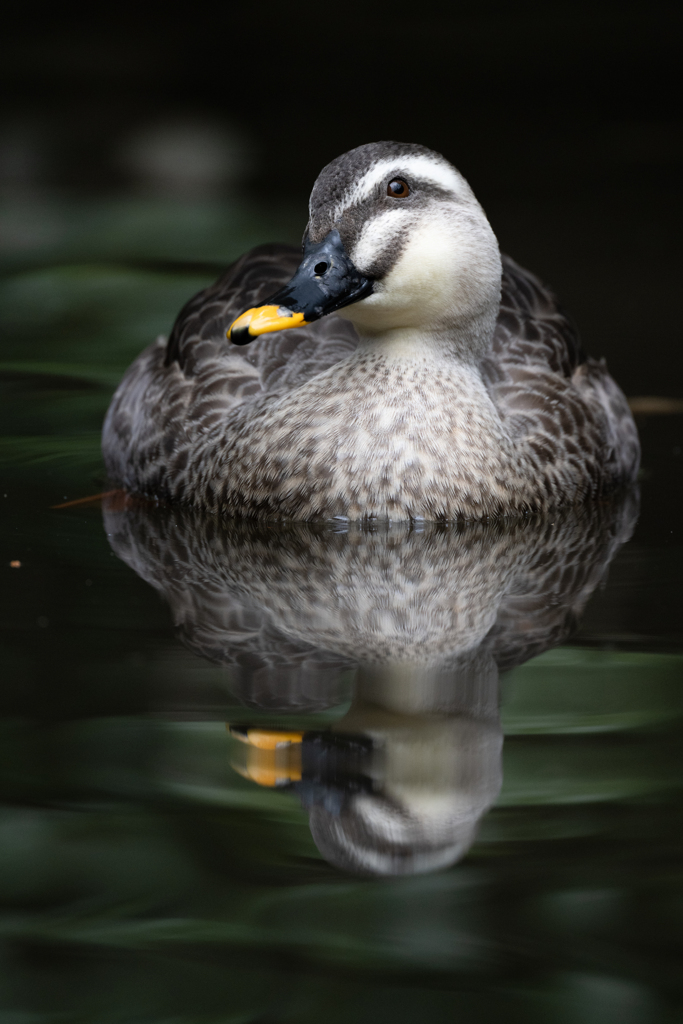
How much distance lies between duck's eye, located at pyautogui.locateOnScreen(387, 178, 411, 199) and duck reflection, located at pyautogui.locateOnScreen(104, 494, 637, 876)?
48.0 inches

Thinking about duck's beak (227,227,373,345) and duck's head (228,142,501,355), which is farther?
duck's head (228,142,501,355)

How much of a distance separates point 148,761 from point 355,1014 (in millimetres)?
1116

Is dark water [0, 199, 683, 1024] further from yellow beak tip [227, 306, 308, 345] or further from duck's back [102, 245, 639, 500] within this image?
yellow beak tip [227, 306, 308, 345]

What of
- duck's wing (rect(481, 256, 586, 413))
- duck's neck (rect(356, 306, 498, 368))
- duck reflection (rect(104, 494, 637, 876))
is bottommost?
duck reflection (rect(104, 494, 637, 876))

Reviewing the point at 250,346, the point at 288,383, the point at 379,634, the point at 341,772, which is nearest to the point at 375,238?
the point at 288,383

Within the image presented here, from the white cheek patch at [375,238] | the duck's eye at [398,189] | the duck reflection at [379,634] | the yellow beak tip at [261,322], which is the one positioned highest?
the duck's eye at [398,189]

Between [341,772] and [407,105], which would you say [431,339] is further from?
[407,105]

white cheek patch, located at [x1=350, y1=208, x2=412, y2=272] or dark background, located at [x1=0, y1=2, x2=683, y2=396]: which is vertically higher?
white cheek patch, located at [x1=350, y1=208, x2=412, y2=272]

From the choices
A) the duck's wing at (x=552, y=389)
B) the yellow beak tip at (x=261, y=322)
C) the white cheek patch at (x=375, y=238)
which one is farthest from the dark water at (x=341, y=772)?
the white cheek patch at (x=375, y=238)

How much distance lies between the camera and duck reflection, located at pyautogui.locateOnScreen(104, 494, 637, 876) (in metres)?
3.90

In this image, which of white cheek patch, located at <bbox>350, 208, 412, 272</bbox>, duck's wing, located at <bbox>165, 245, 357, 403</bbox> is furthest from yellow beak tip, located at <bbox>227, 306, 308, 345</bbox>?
duck's wing, located at <bbox>165, 245, 357, 403</bbox>

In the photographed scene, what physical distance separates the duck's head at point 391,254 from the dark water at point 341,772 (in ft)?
2.71

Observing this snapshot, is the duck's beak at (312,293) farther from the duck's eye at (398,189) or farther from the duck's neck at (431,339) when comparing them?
the duck's neck at (431,339)

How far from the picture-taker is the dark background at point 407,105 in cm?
1162
